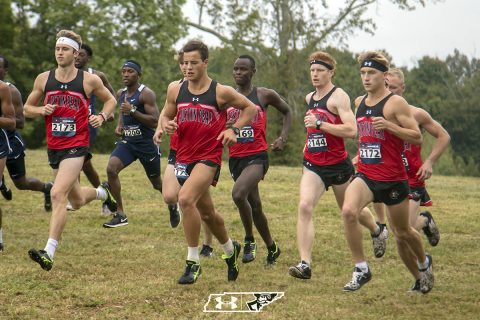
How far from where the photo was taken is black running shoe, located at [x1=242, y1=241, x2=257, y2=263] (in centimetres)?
963

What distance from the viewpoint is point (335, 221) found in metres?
13.5

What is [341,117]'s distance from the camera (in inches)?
334

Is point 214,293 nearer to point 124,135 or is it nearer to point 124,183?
point 124,135

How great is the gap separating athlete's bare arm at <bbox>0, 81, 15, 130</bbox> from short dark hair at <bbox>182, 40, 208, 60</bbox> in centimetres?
243

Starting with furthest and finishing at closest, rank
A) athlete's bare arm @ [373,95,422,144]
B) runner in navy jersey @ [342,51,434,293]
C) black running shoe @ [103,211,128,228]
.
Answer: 1. black running shoe @ [103,211,128,228]
2. runner in navy jersey @ [342,51,434,293]
3. athlete's bare arm @ [373,95,422,144]

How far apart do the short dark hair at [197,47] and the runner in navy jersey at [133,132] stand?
3.49 meters

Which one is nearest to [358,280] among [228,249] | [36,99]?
[228,249]

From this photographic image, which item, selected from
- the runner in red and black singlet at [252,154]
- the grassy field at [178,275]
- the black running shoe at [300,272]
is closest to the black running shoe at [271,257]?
the runner in red and black singlet at [252,154]

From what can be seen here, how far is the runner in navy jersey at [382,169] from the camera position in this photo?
765 cm

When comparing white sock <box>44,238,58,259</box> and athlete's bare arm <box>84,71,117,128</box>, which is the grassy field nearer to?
white sock <box>44,238,58,259</box>

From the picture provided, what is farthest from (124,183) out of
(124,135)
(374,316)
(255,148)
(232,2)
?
(232,2)

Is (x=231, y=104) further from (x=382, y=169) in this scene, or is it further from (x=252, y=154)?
(x=382, y=169)

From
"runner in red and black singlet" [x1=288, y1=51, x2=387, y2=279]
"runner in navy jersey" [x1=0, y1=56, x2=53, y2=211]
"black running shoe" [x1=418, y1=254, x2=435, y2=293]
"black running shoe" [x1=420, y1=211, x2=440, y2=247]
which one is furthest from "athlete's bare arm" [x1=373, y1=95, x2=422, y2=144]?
"runner in navy jersey" [x1=0, y1=56, x2=53, y2=211]

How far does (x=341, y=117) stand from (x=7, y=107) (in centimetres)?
395
